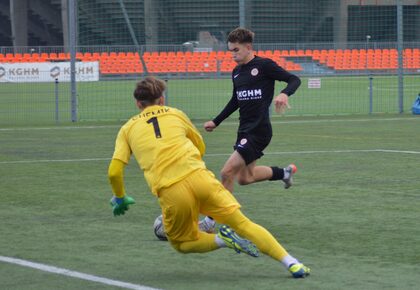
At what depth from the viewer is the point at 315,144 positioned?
67.7 feet

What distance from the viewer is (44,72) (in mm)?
35031

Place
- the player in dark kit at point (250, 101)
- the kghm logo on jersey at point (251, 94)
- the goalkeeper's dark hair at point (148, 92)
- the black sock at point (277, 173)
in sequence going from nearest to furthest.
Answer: the goalkeeper's dark hair at point (148, 92)
the player in dark kit at point (250, 101)
the kghm logo on jersey at point (251, 94)
the black sock at point (277, 173)

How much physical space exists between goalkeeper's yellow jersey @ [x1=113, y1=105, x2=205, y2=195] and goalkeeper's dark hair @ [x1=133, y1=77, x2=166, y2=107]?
0.17 feet

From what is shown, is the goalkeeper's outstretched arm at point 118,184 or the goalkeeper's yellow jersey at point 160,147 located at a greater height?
the goalkeeper's yellow jersey at point 160,147

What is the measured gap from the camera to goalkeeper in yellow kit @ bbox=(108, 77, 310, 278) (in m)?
7.50

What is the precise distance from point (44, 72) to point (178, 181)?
28.2m

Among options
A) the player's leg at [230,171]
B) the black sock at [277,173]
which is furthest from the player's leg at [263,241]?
the black sock at [277,173]

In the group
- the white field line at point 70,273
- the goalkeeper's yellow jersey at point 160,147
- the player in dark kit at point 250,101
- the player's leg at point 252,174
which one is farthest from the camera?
the player's leg at point 252,174

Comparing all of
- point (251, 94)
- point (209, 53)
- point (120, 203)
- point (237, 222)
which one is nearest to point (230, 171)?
point (251, 94)

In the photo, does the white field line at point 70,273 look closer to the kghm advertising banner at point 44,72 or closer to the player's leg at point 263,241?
the player's leg at point 263,241

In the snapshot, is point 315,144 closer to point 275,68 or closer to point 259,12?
point 275,68

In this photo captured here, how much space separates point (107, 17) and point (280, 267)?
26796 mm

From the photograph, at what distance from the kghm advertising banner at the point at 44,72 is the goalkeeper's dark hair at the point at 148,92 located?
25.9 metres

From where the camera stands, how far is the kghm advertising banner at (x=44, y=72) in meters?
34.0
